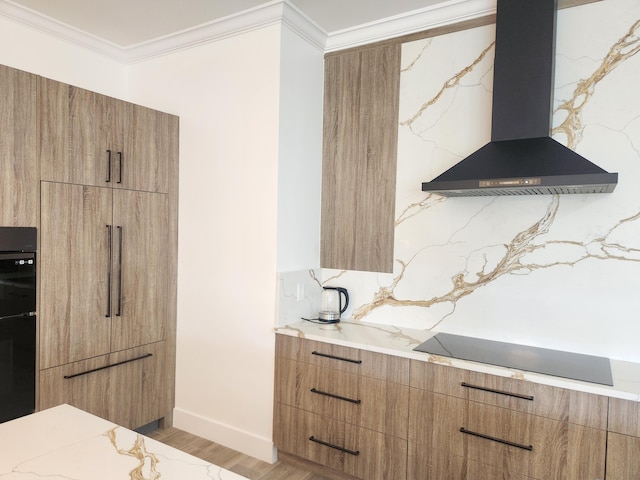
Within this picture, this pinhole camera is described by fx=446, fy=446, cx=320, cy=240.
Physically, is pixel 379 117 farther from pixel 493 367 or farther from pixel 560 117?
pixel 493 367

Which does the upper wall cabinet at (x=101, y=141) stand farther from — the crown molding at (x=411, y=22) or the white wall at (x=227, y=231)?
the crown molding at (x=411, y=22)

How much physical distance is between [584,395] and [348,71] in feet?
7.46

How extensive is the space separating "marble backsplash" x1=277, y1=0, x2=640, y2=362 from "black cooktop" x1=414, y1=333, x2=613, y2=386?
10 centimetres

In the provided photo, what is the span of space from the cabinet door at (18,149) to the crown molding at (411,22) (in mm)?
1818

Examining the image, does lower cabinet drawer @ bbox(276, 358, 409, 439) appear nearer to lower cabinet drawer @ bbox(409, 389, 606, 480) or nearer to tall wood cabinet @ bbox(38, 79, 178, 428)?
lower cabinet drawer @ bbox(409, 389, 606, 480)

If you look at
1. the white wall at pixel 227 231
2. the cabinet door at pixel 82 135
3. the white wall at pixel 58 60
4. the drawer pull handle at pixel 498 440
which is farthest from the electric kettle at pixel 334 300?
the white wall at pixel 58 60

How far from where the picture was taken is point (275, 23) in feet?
8.70

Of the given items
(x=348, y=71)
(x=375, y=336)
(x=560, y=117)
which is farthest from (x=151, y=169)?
(x=560, y=117)

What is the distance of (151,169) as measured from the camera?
293 cm

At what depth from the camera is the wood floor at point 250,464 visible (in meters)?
2.54

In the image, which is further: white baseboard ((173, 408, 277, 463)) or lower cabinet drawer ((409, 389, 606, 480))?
white baseboard ((173, 408, 277, 463))

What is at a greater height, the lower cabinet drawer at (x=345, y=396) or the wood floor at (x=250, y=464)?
the lower cabinet drawer at (x=345, y=396)

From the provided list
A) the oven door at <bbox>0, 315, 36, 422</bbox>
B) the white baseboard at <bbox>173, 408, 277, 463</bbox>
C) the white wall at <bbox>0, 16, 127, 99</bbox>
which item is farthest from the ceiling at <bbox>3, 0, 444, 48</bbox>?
the white baseboard at <bbox>173, 408, 277, 463</bbox>

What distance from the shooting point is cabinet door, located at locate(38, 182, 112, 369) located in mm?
2412
